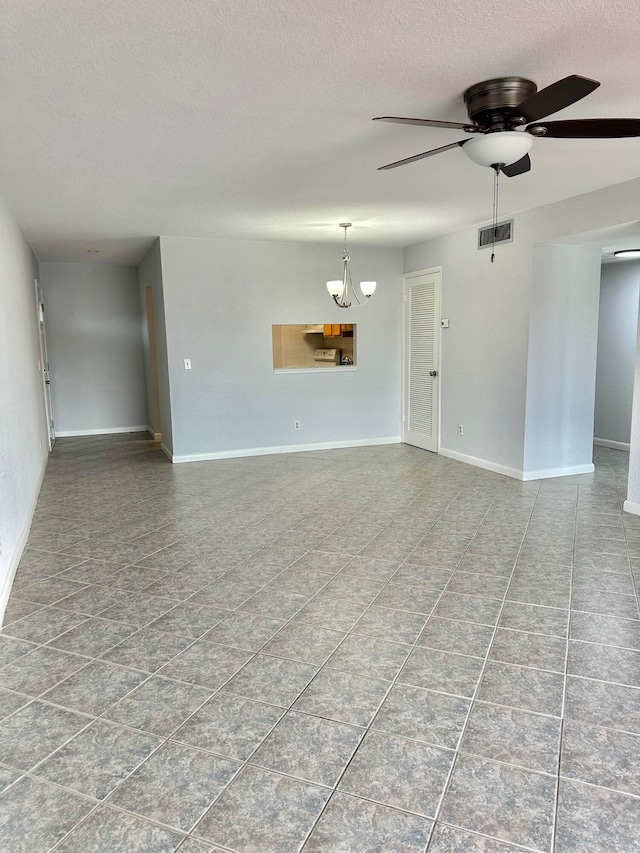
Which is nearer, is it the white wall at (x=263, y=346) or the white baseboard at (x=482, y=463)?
the white baseboard at (x=482, y=463)

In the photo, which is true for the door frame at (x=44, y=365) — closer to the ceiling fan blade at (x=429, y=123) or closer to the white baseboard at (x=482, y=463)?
the white baseboard at (x=482, y=463)

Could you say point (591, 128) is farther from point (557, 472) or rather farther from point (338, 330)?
point (338, 330)

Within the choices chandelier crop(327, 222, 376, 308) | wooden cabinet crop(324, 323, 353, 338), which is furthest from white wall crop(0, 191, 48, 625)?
wooden cabinet crop(324, 323, 353, 338)

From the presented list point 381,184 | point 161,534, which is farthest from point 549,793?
point 381,184

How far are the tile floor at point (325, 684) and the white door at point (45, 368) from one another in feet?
10.7

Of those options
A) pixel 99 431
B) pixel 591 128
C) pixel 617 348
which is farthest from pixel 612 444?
pixel 99 431

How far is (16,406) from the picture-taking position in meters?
3.95

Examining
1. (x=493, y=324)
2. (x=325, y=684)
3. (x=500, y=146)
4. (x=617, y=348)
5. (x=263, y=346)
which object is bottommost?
(x=325, y=684)

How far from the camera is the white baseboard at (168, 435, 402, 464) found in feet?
20.6

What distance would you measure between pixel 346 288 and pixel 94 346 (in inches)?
159

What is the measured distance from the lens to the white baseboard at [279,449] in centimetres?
629

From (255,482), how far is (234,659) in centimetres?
303

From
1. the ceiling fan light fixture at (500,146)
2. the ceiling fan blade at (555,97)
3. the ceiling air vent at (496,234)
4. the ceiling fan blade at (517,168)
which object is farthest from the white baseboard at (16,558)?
the ceiling air vent at (496,234)

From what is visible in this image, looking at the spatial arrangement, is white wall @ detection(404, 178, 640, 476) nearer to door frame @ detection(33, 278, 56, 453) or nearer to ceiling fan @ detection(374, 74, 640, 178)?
ceiling fan @ detection(374, 74, 640, 178)
